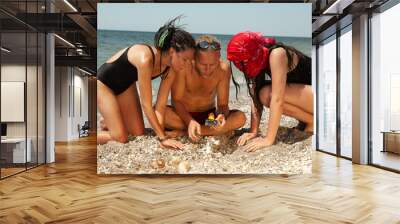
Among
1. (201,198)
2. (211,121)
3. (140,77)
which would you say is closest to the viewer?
(201,198)

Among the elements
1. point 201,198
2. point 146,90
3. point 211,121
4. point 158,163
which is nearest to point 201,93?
point 211,121

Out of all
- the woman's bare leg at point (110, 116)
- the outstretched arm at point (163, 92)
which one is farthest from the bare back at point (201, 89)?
the woman's bare leg at point (110, 116)

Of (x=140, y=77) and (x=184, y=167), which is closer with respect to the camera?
(x=140, y=77)

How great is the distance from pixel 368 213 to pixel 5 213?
3.86 metres

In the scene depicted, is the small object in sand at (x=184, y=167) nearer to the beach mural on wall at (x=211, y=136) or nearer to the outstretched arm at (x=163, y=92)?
the beach mural on wall at (x=211, y=136)

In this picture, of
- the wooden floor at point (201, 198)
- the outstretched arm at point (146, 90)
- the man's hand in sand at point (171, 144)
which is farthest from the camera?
the man's hand in sand at point (171, 144)

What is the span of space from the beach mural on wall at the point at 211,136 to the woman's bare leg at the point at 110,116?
0.02 metres

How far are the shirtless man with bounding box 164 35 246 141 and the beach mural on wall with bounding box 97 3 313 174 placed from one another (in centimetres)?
4

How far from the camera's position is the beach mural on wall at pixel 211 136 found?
6559 mm

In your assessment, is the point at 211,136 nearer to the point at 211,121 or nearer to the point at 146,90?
the point at 211,121

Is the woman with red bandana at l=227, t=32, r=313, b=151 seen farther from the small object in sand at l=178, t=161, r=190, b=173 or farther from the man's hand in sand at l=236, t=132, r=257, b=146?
the small object in sand at l=178, t=161, r=190, b=173

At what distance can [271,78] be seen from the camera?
6.59 m

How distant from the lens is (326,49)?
34.3 feet

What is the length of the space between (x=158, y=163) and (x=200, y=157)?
0.69 m
